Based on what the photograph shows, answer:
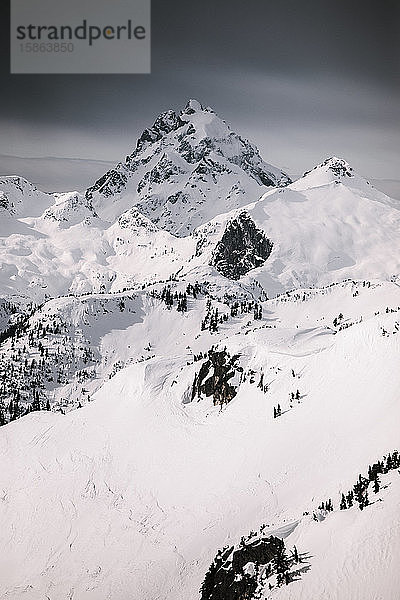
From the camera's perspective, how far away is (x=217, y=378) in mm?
25531

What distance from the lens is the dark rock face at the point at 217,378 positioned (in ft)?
78.0

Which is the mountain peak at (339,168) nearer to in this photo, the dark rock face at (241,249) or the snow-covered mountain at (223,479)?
the dark rock face at (241,249)

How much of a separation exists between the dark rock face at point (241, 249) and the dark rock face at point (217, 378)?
109 metres

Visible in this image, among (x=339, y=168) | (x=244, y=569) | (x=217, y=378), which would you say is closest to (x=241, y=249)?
(x=339, y=168)

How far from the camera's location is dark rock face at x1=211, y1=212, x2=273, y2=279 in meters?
138

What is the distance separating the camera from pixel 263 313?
269 ft

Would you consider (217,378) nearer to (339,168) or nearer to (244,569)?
(244,569)

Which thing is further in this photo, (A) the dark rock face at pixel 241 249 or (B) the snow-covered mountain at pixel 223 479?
(A) the dark rock face at pixel 241 249

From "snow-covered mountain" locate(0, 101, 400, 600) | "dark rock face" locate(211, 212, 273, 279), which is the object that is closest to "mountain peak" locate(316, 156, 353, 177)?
"dark rock face" locate(211, 212, 273, 279)

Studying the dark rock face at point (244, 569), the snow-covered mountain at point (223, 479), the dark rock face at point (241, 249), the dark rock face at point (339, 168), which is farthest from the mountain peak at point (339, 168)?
the dark rock face at point (244, 569)

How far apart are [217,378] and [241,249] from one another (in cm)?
12109

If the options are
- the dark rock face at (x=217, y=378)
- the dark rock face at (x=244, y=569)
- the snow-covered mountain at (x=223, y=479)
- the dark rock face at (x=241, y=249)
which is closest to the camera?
the dark rock face at (x=244, y=569)

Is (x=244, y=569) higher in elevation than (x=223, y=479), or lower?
higher

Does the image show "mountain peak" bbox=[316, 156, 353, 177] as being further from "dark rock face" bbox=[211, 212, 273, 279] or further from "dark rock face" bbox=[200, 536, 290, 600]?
"dark rock face" bbox=[200, 536, 290, 600]
